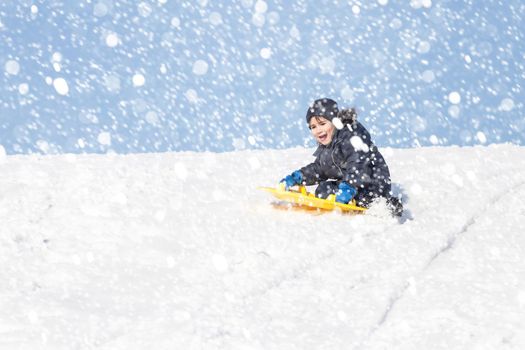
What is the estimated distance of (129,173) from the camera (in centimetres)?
700

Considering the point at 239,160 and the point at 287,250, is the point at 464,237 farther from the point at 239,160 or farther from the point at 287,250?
the point at 239,160

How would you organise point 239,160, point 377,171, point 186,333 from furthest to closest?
point 239,160 < point 377,171 < point 186,333

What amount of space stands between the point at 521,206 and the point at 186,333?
4.37 metres

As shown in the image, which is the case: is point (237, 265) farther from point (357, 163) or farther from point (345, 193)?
point (357, 163)

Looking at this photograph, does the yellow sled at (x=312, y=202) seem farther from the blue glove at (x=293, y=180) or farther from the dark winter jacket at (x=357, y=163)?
the blue glove at (x=293, y=180)

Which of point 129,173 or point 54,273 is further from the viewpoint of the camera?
point 129,173

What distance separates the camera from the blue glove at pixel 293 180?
261 inches

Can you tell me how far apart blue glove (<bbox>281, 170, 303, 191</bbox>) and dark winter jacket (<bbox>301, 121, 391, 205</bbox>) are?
250 millimetres

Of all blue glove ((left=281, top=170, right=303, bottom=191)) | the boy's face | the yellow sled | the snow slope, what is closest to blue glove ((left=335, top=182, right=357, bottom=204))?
the yellow sled

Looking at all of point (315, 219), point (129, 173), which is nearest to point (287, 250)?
point (315, 219)

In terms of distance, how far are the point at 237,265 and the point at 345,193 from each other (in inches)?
68.7

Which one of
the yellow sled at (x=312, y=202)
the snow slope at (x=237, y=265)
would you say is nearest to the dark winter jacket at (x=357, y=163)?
the yellow sled at (x=312, y=202)

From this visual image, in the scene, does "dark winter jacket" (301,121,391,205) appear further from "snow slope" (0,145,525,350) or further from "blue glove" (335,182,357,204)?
"snow slope" (0,145,525,350)

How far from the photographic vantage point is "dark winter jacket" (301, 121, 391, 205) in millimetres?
6091
